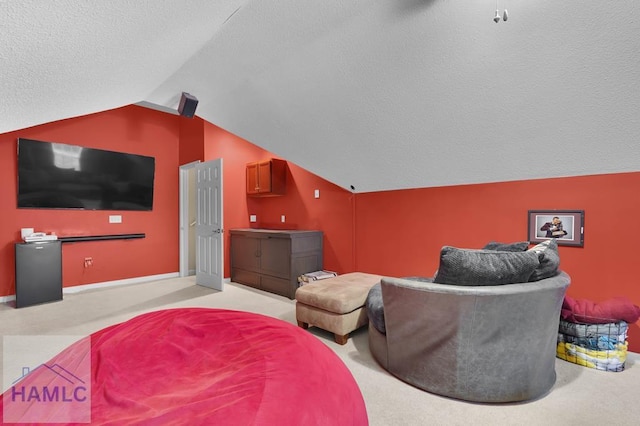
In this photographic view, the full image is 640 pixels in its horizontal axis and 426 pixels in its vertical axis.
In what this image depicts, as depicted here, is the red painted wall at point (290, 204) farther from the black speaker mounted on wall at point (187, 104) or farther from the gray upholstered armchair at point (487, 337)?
the gray upholstered armchair at point (487, 337)

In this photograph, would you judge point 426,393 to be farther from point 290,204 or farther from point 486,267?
point 290,204

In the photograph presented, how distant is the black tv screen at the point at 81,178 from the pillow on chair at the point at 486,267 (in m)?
5.02

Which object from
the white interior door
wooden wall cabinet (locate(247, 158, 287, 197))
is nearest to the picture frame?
wooden wall cabinet (locate(247, 158, 287, 197))

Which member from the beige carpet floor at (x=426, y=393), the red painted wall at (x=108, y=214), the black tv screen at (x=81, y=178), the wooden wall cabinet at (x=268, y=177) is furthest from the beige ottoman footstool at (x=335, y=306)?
the black tv screen at (x=81, y=178)

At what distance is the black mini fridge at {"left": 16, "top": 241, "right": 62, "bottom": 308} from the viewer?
11.6ft

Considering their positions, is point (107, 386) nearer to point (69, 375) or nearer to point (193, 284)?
point (69, 375)

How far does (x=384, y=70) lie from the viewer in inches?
89.1

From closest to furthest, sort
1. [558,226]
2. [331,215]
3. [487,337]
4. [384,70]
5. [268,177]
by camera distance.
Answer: [487,337] < [384,70] < [558,226] < [331,215] < [268,177]

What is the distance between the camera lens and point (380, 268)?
3.75 meters

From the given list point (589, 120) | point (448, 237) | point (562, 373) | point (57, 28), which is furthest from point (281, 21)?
point (562, 373)

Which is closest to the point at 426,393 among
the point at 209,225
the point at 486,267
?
the point at 486,267

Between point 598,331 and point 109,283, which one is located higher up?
point 598,331

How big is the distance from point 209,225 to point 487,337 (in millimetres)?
4160

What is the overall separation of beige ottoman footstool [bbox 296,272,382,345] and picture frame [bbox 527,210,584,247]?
1.62 metres
